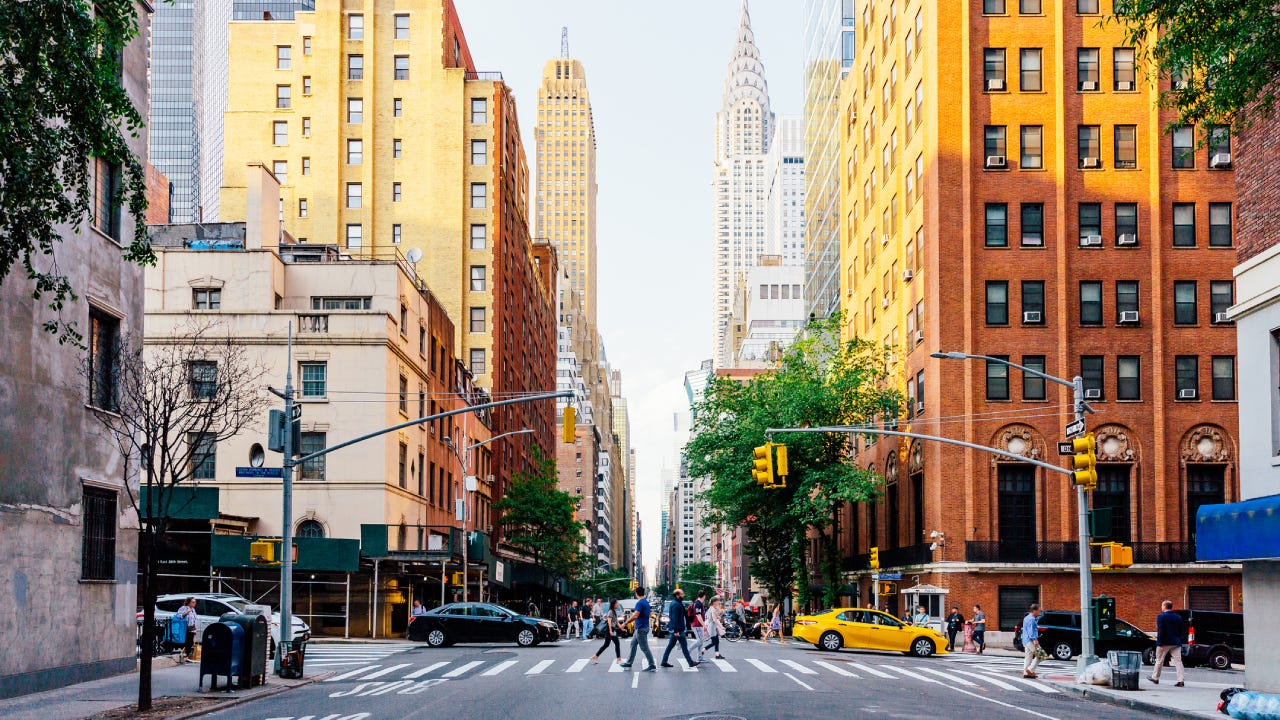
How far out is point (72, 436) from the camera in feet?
82.8

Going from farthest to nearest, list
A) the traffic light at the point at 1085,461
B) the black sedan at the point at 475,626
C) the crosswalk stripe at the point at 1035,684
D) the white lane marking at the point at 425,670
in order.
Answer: the black sedan at the point at 475,626 → the white lane marking at the point at 425,670 → the traffic light at the point at 1085,461 → the crosswalk stripe at the point at 1035,684

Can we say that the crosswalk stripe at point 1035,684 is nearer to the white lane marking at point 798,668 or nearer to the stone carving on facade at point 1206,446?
the white lane marking at point 798,668

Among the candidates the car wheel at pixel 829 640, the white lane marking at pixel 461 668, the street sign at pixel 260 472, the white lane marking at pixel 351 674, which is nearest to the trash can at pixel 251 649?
the white lane marking at pixel 351 674

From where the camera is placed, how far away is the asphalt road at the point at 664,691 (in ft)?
63.8

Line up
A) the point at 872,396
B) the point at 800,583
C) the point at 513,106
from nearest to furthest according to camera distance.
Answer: the point at 872,396 → the point at 800,583 → the point at 513,106

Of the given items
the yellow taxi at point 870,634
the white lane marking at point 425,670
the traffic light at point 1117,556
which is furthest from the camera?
the yellow taxi at point 870,634

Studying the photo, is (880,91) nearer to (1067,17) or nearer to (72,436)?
(1067,17)

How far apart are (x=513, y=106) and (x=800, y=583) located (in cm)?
4426

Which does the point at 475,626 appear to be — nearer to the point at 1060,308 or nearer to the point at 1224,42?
the point at 1060,308

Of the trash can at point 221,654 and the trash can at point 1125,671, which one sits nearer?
the trash can at point 221,654

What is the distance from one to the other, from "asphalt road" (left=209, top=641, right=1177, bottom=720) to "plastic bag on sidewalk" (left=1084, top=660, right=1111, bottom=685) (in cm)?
126

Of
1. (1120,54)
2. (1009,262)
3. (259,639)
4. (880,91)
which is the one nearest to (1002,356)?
(1009,262)

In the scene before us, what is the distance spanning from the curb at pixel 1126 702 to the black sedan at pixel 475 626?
1965 cm

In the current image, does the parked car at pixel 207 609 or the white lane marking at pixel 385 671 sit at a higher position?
the parked car at pixel 207 609
